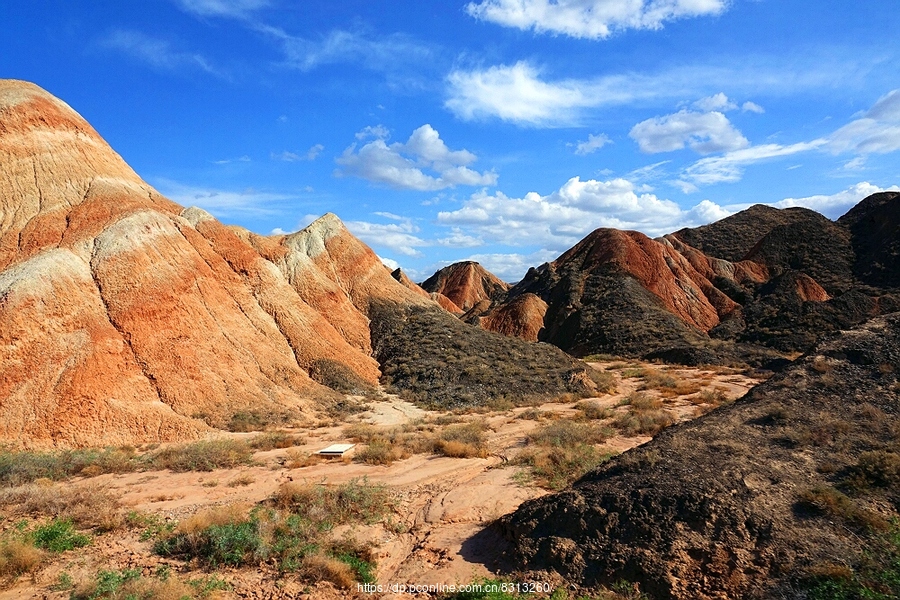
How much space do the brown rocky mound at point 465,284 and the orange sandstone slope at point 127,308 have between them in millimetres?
48902

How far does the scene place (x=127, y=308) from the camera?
757 inches

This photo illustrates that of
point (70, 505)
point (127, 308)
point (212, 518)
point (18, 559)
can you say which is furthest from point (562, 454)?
point (127, 308)

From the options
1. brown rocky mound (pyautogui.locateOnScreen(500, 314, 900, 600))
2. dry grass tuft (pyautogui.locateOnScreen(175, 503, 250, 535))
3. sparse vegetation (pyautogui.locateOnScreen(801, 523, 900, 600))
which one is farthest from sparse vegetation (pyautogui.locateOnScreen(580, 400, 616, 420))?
dry grass tuft (pyautogui.locateOnScreen(175, 503, 250, 535))

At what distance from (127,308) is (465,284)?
64.6 m

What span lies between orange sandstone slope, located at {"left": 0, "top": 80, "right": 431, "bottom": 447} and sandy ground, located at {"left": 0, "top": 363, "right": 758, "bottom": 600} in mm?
4465

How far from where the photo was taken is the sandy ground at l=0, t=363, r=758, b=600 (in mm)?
7156

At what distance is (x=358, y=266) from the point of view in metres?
33.7

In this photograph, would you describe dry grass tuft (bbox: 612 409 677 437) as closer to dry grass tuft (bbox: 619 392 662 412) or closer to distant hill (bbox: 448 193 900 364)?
dry grass tuft (bbox: 619 392 662 412)

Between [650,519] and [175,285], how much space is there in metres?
21.0

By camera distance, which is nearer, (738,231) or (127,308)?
(127,308)

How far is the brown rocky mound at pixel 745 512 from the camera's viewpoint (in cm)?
611

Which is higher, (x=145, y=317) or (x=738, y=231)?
(x=738, y=231)

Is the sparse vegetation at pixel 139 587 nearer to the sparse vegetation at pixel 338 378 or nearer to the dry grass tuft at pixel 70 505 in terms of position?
the dry grass tuft at pixel 70 505

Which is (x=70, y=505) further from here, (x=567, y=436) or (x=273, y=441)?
(x=567, y=436)
